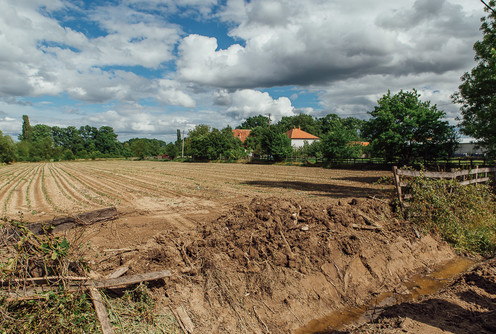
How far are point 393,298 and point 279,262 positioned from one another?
6.63ft

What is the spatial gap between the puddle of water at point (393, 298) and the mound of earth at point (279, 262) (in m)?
0.10

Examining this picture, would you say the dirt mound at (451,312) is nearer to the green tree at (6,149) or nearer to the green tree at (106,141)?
the green tree at (6,149)

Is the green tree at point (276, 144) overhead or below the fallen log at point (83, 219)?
overhead

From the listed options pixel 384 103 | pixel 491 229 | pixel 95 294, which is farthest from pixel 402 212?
pixel 384 103

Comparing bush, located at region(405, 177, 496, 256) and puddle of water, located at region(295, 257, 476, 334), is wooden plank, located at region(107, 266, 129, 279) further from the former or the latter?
bush, located at region(405, 177, 496, 256)

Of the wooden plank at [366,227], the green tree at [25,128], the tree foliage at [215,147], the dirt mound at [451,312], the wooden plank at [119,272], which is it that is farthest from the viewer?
the green tree at [25,128]

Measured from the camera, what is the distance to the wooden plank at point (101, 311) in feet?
9.81

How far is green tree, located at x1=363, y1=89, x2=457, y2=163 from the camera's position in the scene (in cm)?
2439

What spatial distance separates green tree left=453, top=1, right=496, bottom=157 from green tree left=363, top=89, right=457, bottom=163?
18.1 feet

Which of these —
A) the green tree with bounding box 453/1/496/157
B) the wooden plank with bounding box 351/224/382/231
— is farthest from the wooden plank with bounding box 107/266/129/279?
the green tree with bounding box 453/1/496/157

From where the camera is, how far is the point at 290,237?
550 centimetres

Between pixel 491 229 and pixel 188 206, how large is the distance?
9.82 m

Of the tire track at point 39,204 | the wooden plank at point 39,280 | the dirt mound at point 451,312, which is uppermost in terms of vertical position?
the wooden plank at point 39,280

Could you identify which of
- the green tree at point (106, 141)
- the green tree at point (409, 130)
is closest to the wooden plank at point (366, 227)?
the green tree at point (409, 130)
